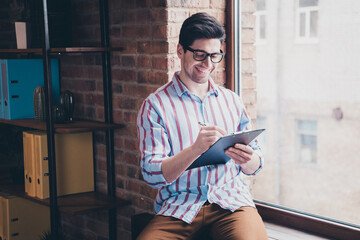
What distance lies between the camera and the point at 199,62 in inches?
80.5

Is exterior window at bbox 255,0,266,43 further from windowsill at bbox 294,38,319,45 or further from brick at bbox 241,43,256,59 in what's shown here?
windowsill at bbox 294,38,319,45

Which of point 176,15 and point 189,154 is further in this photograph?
point 176,15

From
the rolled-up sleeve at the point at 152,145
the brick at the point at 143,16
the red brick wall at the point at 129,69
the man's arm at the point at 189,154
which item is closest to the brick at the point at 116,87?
the red brick wall at the point at 129,69

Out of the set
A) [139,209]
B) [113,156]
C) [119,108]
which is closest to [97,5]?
[119,108]

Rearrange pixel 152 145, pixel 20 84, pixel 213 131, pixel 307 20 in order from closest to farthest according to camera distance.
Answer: pixel 213 131, pixel 152 145, pixel 307 20, pixel 20 84

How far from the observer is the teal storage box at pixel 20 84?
2932 mm

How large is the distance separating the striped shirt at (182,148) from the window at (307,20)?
0.56m

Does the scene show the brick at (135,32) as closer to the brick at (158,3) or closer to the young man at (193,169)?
the brick at (158,3)

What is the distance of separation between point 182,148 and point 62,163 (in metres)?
1.04

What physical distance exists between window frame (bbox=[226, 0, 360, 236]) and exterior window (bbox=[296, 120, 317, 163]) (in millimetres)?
301

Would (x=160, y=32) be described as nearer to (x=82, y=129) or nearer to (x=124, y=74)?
(x=124, y=74)

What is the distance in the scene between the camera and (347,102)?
7.47 ft

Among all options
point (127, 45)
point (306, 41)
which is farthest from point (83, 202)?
point (306, 41)

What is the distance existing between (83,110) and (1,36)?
42.9 inches
